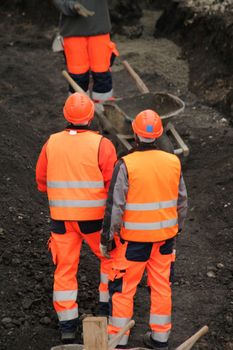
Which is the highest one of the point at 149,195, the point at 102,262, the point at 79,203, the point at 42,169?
the point at 149,195

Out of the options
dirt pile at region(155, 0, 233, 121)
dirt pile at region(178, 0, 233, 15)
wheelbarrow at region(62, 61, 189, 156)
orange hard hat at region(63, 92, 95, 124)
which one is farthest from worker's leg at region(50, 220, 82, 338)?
dirt pile at region(178, 0, 233, 15)

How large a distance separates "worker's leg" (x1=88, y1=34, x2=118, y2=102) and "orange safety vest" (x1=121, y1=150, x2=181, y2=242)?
395 cm

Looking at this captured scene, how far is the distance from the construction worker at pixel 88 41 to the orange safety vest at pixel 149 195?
397 centimetres

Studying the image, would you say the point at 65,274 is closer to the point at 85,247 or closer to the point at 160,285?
the point at 160,285

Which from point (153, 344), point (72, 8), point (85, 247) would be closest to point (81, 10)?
point (72, 8)

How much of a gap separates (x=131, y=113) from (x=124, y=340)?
3772mm

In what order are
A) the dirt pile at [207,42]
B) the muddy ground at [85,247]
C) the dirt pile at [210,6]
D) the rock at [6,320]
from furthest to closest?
the dirt pile at [210,6]
the dirt pile at [207,42]
the muddy ground at [85,247]
the rock at [6,320]

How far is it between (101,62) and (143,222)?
419 cm

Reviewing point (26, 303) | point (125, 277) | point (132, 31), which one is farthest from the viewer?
point (132, 31)

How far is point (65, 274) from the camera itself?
18.5ft

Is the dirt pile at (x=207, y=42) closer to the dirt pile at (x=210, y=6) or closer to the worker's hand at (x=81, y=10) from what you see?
the dirt pile at (x=210, y=6)

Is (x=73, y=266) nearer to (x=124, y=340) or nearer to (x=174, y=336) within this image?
(x=124, y=340)

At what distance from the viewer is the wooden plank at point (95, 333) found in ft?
12.3

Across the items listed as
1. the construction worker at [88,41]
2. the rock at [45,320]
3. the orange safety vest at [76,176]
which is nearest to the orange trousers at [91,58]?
the construction worker at [88,41]
